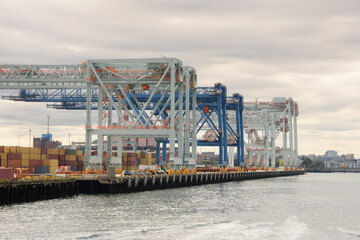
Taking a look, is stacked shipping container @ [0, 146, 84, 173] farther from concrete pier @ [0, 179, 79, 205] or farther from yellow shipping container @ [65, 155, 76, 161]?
concrete pier @ [0, 179, 79, 205]

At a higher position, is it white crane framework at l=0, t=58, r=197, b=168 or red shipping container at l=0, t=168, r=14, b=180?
white crane framework at l=0, t=58, r=197, b=168

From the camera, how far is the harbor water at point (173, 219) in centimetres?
3712

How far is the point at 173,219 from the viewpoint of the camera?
4369 cm

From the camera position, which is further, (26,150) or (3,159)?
(26,150)

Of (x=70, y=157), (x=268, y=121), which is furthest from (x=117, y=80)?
(x=268, y=121)

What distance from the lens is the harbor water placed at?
3712cm

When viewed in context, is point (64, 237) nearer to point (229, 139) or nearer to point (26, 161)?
point (26, 161)

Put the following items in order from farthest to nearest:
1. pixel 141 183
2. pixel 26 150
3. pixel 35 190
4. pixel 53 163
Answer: pixel 53 163 → pixel 26 150 → pixel 141 183 → pixel 35 190

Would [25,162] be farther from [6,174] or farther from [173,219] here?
[173,219]

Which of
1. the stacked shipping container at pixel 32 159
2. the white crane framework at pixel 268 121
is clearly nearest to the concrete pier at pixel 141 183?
the stacked shipping container at pixel 32 159

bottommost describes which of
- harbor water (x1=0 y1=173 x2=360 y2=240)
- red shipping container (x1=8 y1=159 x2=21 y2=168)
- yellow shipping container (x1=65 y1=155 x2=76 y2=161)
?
harbor water (x1=0 y1=173 x2=360 y2=240)

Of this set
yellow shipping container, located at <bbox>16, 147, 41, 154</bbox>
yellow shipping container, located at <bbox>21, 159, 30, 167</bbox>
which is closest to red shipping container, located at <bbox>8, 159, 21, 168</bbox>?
yellow shipping container, located at <bbox>21, 159, 30, 167</bbox>

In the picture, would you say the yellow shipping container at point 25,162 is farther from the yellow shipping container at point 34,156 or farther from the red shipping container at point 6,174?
the red shipping container at point 6,174

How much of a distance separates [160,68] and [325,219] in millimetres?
36724
